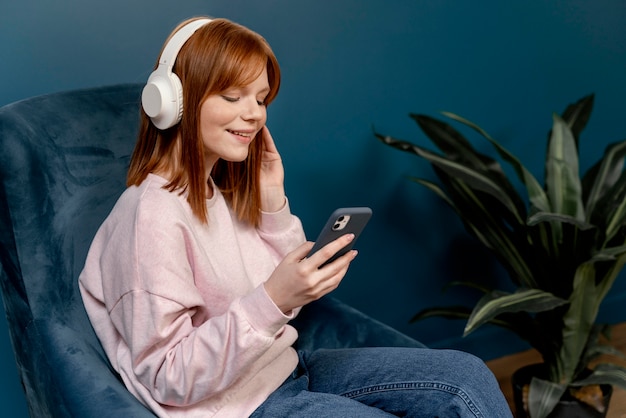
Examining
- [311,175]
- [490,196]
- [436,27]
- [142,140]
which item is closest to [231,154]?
[142,140]

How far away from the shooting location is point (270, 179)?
1.50 metres

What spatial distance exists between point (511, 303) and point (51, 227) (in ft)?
3.21

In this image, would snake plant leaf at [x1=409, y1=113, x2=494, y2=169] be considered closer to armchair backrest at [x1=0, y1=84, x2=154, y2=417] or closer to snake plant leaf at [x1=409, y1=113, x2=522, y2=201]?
snake plant leaf at [x1=409, y1=113, x2=522, y2=201]

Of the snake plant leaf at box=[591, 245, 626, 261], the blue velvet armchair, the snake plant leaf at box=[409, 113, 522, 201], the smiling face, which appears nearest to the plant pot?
the snake plant leaf at box=[591, 245, 626, 261]

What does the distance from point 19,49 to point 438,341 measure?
1.38m

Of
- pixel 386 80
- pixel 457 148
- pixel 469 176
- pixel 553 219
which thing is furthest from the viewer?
pixel 386 80

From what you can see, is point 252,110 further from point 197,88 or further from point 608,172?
point 608,172

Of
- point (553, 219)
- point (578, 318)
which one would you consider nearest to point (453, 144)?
point (553, 219)

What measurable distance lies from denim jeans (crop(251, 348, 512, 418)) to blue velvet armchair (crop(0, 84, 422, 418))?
0.08 metres

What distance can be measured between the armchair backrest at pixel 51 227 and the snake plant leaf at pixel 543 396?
3.39 feet

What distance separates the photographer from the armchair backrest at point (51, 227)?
127cm

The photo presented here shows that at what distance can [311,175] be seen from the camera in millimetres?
2039

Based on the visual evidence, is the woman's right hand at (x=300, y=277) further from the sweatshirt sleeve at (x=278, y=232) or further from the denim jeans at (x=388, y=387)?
the sweatshirt sleeve at (x=278, y=232)

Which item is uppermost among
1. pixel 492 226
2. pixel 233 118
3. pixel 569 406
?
pixel 233 118
